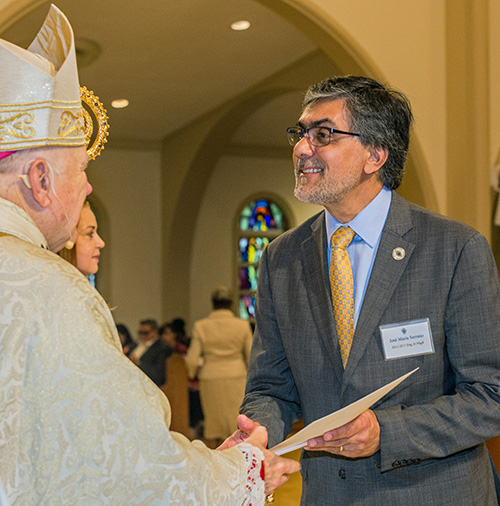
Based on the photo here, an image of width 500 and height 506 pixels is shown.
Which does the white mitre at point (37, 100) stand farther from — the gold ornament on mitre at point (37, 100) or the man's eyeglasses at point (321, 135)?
the man's eyeglasses at point (321, 135)

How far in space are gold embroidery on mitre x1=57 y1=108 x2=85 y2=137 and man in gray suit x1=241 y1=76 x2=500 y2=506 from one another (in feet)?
2.60

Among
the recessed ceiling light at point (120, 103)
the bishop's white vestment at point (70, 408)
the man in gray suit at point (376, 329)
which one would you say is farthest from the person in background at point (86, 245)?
the recessed ceiling light at point (120, 103)

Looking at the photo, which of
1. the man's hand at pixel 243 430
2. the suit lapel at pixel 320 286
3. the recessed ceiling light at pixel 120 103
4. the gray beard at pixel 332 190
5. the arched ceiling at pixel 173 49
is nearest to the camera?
the man's hand at pixel 243 430

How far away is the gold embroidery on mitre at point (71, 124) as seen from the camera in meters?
1.45

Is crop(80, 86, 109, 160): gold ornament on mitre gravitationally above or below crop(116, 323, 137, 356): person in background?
above

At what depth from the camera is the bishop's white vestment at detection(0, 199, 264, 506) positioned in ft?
3.95

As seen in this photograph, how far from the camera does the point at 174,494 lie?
127cm

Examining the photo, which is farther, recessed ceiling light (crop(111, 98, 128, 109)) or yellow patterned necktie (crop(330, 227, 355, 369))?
recessed ceiling light (crop(111, 98, 128, 109))

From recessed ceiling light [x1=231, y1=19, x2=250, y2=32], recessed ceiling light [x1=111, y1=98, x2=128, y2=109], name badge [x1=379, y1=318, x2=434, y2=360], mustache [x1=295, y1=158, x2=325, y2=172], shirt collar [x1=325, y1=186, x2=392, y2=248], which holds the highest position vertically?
recessed ceiling light [x1=111, y1=98, x2=128, y2=109]

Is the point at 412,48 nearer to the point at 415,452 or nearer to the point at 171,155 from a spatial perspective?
the point at 415,452

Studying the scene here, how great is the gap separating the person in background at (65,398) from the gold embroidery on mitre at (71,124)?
2.0 inches

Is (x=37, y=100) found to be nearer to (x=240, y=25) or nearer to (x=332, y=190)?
(x=332, y=190)

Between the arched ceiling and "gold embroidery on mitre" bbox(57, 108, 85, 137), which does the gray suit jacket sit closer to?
"gold embroidery on mitre" bbox(57, 108, 85, 137)

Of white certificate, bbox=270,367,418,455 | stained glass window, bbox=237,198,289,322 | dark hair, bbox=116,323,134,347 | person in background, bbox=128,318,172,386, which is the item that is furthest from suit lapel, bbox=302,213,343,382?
stained glass window, bbox=237,198,289,322
